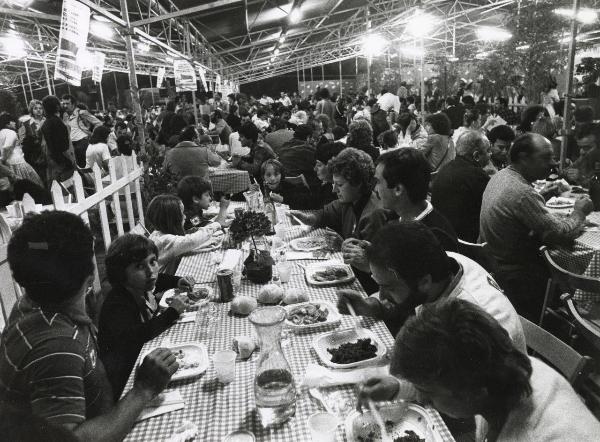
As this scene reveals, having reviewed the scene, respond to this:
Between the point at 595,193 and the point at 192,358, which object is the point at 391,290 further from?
the point at 595,193

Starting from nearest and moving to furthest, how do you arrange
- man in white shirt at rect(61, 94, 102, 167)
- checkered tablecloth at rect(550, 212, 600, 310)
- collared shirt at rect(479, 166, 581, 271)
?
checkered tablecloth at rect(550, 212, 600, 310)
collared shirt at rect(479, 166, 581, 271)
man in white shirt at rect(61, 94, 102, 167)

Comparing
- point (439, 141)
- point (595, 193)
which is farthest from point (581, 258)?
point (439, 141)

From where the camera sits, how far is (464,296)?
71.6 inches

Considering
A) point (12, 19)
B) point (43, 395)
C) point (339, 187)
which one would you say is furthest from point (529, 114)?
point (12, 19)

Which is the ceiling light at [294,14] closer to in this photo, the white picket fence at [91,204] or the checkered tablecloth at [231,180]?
the checkered tablecloth at [231,180]

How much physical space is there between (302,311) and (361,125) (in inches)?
165

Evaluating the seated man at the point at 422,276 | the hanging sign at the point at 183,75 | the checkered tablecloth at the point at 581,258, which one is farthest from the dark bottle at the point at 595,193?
the hanging sign at the point at 183,75

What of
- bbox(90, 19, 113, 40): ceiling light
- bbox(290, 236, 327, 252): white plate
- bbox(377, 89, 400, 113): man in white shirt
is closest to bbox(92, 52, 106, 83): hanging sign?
bbox(90, 19, 113, 40): ceiling light

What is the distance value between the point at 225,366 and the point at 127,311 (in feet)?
2.64

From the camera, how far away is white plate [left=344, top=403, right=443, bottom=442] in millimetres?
1513

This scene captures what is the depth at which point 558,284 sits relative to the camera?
10.6 ft

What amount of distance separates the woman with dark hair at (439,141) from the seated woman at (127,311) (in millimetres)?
5039

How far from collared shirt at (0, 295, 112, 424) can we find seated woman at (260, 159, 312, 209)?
12.0 feet

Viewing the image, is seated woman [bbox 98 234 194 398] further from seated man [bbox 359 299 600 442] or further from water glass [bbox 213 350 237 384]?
seated man [bbox 359 299 600 442]
